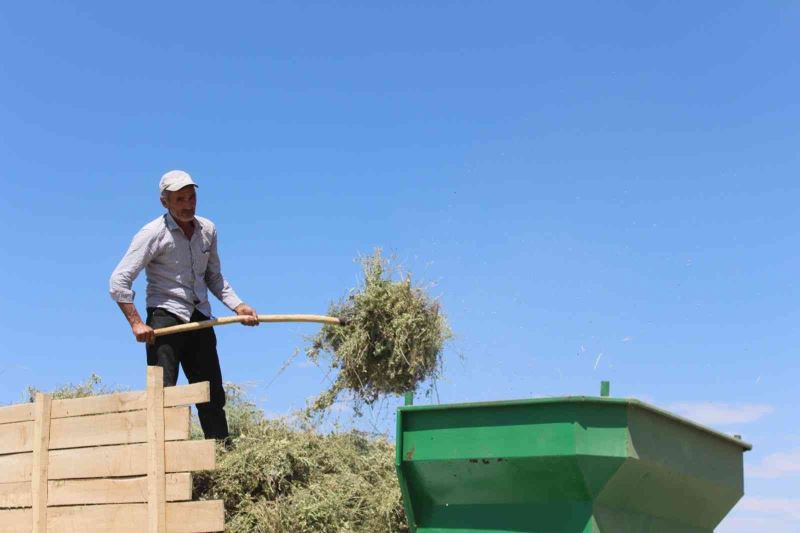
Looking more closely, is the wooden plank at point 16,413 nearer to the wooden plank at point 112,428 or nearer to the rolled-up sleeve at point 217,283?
the wooden plank at point 112,428

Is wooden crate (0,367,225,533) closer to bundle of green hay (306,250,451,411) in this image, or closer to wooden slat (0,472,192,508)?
wooden slat (0,472,192,508)

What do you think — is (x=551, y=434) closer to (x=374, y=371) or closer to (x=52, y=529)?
(x=374, y=371)

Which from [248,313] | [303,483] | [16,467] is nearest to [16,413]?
[16,467]

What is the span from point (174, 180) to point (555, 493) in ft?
12.3

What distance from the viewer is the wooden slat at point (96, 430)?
5.91 m

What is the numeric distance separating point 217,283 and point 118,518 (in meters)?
2.21

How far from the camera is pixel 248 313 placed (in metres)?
7.49

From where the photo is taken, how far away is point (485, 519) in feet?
17.0

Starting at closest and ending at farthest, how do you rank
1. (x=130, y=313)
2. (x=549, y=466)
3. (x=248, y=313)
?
1. (x=549, y=466)
2. (x=130, y=313)
3. (x=248, y=313)

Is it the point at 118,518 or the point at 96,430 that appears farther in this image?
the point at 96,430

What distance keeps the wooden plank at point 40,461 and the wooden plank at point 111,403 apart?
0.07 metres

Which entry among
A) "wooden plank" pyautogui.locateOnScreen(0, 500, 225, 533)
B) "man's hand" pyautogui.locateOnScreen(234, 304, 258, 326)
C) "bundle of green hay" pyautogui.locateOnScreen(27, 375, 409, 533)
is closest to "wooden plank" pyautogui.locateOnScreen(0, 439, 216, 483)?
"wooden plank" pyautogui.locateOnScreen(0, 500, 225, 533)

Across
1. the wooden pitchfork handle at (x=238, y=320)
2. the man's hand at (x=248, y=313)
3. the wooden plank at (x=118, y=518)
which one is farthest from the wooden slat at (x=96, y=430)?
the man's hand at (x=248, y=313)

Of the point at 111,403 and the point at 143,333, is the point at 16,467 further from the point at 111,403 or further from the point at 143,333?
the point at 143,333
